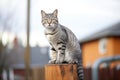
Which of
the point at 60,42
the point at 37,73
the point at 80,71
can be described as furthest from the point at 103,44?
the point at 60,42

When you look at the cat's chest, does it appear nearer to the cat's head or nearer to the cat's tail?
the cat's head

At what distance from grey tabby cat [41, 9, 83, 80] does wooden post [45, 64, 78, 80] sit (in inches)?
1.7

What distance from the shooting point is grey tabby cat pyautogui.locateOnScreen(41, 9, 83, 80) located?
139 inches

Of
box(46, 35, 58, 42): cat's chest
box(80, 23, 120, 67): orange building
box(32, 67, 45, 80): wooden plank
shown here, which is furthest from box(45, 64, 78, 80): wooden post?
box(80, 23, 120, 67): orange building

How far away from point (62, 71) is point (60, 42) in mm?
236

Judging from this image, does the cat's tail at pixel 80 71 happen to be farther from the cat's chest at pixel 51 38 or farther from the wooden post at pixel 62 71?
the cat's chest at pixel 51 38

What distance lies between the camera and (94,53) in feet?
111

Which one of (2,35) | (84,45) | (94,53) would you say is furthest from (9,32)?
(84,45)

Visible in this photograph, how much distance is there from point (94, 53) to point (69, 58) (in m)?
30.4

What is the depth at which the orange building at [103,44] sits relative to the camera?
97.1 ft

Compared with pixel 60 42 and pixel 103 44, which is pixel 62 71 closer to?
pixel 60 42

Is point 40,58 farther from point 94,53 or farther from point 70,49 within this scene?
point 70,49

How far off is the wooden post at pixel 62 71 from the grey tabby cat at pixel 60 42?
0.14 ft

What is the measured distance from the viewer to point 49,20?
3.57m
